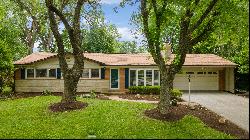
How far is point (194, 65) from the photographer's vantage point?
34.9 m

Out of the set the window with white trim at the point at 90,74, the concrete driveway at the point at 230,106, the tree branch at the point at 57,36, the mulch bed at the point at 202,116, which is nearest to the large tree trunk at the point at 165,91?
the mulch bed at the point at 202,116

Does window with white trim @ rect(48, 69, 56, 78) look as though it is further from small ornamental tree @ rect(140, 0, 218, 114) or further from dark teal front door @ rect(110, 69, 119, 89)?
small ornamental tree @ rect(140, 0, 218, 114)

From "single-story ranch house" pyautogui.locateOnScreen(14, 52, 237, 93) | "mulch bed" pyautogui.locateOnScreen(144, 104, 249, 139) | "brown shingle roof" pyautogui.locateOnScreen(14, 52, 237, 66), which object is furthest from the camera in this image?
"brown shingle roof" pyautogui.locateOnScreen(14, 52, 237, 66)

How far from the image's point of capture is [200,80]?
36.3 meters

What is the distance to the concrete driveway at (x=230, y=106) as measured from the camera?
2029cm

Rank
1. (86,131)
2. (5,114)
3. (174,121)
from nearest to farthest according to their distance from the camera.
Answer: (86,131) < (174,121) < (5,114)

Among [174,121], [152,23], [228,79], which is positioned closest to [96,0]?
[152,23]

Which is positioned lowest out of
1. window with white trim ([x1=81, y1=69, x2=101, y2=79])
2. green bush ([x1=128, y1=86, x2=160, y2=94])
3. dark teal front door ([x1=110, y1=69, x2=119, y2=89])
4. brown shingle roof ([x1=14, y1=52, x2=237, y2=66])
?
green bush ([x1=128, y1=86, x2=160, y2=94])

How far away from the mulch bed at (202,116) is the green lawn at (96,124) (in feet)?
1.67

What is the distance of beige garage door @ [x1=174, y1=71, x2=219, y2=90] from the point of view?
36219 millimetres

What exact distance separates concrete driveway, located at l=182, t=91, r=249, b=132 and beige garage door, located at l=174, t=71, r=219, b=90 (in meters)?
4.44

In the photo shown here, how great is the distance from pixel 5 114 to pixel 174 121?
9839 millimetres

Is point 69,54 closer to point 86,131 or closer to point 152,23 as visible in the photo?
point 152,23

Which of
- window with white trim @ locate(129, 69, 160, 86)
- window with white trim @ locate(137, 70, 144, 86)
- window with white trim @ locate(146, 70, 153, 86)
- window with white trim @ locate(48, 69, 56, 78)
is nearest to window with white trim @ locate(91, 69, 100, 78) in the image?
window with white trim @ locate(129, 69, 160, 86)
